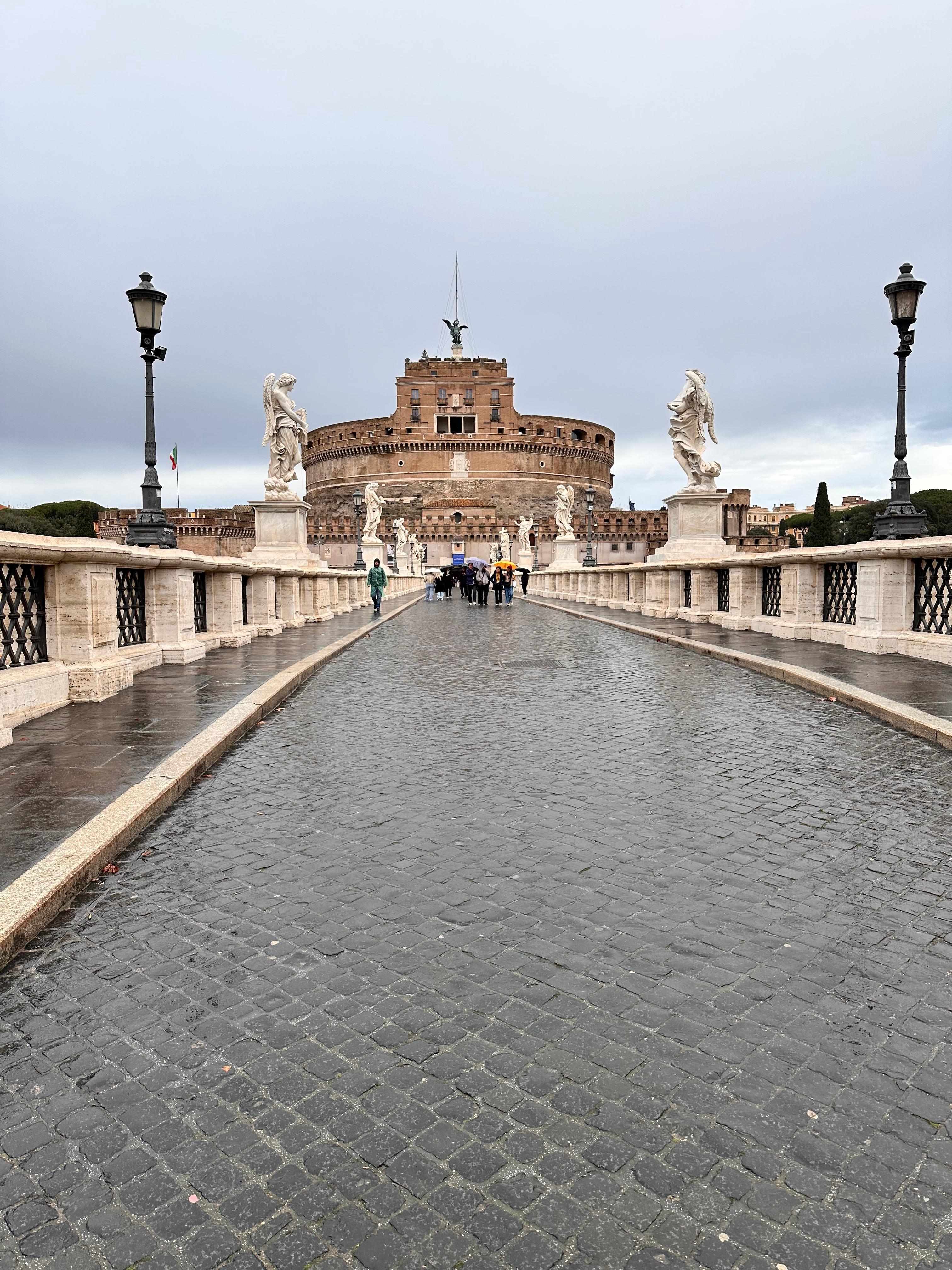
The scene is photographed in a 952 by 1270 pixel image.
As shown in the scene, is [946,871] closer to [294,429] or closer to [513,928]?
[513,928]

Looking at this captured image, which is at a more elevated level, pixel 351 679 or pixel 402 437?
pixel 402 437

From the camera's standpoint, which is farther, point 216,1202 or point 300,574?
point 300,574

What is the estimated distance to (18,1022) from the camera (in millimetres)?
2342

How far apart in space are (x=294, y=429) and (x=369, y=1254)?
19.0 meters

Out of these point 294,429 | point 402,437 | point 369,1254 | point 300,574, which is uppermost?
point 402,437

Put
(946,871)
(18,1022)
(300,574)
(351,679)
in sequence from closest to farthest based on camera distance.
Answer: (18,1022) < (946,871) < (351,679) < (300,574)

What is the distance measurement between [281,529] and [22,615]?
13.4 m

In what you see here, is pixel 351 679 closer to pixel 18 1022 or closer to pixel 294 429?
pixel 18 1022

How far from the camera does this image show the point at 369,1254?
1.60 meters

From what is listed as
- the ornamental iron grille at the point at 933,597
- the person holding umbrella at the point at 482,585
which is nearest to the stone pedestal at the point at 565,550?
the person holding umbrella at the point at 482,585

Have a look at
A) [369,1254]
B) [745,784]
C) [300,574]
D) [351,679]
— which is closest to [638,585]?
[300,574]

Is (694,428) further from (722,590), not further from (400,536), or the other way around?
(400,536)

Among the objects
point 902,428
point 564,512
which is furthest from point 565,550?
point 902,428

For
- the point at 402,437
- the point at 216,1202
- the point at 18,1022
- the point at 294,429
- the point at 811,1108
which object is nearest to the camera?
the point at 216,1202
